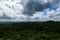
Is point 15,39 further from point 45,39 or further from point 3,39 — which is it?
point 45,39

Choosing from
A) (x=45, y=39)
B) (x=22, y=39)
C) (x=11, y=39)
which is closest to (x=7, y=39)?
(x=11, y=39)

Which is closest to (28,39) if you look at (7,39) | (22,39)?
(22,39)

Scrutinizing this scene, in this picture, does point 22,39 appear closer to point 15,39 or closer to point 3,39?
point 15,39

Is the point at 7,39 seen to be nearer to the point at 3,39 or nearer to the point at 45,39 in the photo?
the point at 3,39

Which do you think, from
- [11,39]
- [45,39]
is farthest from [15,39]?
[45,39]

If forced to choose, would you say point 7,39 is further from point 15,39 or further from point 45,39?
point 45,39

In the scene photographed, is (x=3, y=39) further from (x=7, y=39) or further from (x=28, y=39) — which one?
(x=28, y=39)
